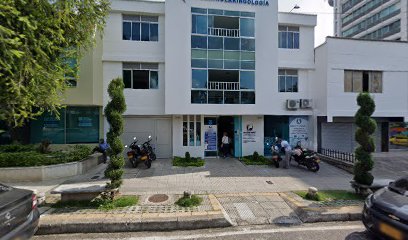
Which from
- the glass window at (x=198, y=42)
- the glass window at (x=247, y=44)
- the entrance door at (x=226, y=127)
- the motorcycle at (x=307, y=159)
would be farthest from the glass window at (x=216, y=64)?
the motorcycle at (x=307, y=159)

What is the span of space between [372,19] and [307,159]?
165ft

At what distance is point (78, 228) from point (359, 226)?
6225 mm

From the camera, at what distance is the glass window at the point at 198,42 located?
13156mm

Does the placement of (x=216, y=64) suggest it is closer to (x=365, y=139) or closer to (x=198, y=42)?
(x=198, y=42)

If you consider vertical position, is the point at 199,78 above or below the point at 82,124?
above

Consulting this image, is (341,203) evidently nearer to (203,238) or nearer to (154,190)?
(203,238)

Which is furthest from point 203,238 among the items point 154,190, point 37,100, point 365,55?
point 365,55

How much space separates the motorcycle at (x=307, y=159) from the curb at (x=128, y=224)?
23.9ft

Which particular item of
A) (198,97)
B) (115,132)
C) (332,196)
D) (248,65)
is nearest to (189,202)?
(115,132)

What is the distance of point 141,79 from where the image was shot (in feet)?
44.6

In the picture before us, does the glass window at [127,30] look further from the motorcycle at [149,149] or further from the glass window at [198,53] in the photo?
the motorcycle at [149,149]

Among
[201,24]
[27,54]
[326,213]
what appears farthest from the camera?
[201,24]

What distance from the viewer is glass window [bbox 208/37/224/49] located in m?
13.3

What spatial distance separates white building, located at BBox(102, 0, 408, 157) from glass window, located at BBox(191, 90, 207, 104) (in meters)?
0.06
